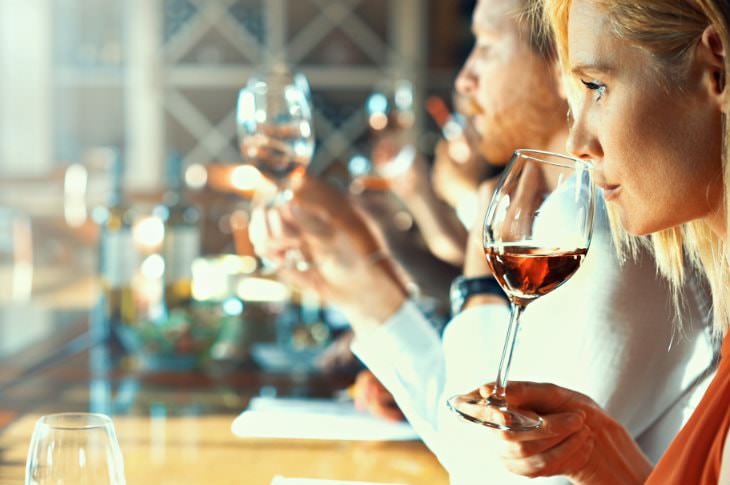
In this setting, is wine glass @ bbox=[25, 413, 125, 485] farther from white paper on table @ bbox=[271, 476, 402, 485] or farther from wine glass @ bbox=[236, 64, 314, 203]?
wine glass @ bbox=[236, 64, 314, 203]

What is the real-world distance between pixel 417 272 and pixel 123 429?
0.95 meters

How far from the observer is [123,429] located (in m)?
1.20

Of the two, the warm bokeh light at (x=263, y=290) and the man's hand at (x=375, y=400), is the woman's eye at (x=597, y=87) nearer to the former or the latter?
the man's hand at (x=375, y=400)

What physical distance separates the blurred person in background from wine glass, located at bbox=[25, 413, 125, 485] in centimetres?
24

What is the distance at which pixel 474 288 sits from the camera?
113 centimetres

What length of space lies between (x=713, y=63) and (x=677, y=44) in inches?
1.2

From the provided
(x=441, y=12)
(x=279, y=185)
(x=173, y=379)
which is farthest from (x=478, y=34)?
(x=441, y=12)

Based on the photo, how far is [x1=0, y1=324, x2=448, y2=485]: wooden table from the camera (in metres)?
1.03

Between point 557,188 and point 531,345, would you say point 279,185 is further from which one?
point 557,188

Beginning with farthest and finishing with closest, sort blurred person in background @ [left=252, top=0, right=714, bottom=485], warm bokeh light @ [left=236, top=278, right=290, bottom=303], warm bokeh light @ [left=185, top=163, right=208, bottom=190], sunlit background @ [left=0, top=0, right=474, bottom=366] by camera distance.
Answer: sunlit background @ [left=0, top=0, right=474, bottom=366] → warm bokeh light @ [left=185, top=163, right=208, bottom=190] → warm bokeh light @ [left=236, top=278, right=290, bottom=303] → blurred person in background @ [left=252, top=0, right=714, bottom=485]

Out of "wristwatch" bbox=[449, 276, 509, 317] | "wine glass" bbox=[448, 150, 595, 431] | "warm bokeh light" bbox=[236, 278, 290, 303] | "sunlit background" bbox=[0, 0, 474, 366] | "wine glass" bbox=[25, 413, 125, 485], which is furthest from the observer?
"sunlit background" bbox=[0, 0, 474, 366]

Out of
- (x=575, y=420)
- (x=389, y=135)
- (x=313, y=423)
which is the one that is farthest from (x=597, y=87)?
(x=389, y=135)

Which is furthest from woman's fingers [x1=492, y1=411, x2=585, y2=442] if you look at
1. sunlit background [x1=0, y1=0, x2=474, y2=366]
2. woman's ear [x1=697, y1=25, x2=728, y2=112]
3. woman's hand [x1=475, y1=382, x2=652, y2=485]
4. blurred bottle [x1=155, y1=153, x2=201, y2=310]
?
sunlit background [x1=0, y1=0, x2=474, y2=366]

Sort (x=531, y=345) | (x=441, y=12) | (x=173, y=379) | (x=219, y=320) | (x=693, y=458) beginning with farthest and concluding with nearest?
(x=441, y=12)
(x=219, y=320)
(x=173, y=379)
(x=531, y=345)
(x=693, y=458)
